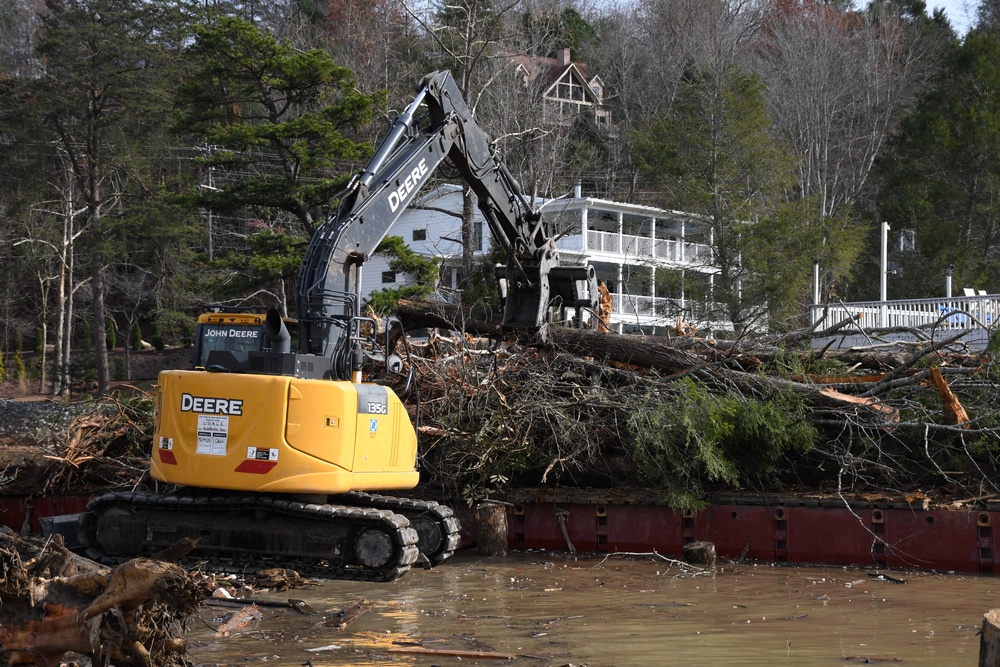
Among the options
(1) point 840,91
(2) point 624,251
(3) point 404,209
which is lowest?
(3) point 404,209

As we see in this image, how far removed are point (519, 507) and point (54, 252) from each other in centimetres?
3481

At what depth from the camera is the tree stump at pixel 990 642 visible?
5.23 metres

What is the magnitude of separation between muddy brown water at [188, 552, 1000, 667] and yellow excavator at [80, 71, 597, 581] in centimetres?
56

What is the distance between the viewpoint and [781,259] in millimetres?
30531

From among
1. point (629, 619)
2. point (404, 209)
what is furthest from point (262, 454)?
point (629, 619)

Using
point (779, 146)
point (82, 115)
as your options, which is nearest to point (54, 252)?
point (82, 115)

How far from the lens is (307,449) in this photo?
9.68 meters

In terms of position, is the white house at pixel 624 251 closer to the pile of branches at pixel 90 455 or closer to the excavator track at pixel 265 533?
the pile of branches at pixel 90 455

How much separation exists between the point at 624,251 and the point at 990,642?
117ft

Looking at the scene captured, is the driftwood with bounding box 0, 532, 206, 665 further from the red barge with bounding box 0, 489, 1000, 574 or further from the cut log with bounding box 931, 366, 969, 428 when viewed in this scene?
the cut log with bounding box 931, 366, 969, 428

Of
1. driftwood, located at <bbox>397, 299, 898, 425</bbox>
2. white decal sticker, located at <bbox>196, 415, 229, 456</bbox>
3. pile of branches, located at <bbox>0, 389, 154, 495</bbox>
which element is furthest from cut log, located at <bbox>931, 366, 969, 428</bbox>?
pile of branches, located at <bbox>0, 389, 154, 495</bbox>

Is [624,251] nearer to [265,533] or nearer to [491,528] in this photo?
[491,528]

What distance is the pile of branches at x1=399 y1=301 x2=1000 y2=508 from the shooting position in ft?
39.5

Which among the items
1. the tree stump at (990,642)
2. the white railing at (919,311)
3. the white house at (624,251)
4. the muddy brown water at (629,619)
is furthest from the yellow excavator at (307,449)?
the white railing at (919,311)
